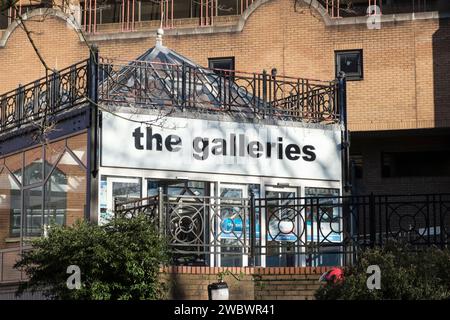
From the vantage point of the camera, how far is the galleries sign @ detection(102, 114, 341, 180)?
1856 centimetres

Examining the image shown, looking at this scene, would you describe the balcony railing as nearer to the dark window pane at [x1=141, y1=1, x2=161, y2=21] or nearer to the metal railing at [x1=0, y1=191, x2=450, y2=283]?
the metal railing at [x1=0, y1=191, x2=450, y2=283]

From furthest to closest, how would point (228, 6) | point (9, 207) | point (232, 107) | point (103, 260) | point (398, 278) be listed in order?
1. point (228, 6)
2. point (9, 207)
3. point (232, 107)
4. point (103, 260)
5. point (398, 278)

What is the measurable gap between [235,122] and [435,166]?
51.0 ft

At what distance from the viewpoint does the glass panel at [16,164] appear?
67.4 feet

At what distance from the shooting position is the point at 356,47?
31.9 m

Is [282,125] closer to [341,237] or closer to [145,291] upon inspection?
[341,237]

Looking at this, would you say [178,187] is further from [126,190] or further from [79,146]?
[79,146]

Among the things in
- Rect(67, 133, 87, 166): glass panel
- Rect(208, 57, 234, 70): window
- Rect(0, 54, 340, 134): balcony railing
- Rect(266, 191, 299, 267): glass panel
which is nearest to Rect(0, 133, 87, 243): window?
Rect(67, 133, 87, 166): glass panel

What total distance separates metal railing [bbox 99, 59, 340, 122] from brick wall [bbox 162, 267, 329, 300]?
13.9ft

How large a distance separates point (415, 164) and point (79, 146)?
57.6 ft

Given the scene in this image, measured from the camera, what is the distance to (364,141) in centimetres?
3372

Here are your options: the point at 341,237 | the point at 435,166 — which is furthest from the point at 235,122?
the point at 435,166

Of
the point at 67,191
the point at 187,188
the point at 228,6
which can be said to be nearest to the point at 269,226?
the point at 187,188

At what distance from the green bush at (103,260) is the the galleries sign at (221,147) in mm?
3562
